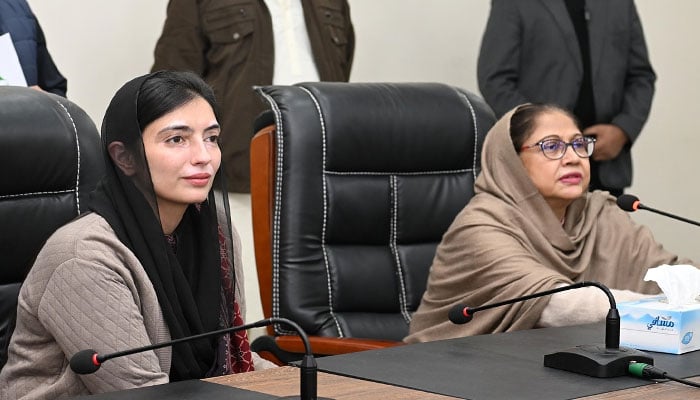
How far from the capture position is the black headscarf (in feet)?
6.63

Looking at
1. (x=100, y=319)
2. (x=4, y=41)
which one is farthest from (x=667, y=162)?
A: (x=100, y=319)

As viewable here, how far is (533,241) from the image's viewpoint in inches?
112

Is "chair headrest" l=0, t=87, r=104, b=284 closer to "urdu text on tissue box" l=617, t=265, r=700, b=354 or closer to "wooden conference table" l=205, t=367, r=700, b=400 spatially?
"wooden conference table" l=205, t=367, r=700, b=400

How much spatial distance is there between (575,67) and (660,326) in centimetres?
221

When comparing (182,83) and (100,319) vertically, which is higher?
(182,83)

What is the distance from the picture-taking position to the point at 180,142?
2148mm

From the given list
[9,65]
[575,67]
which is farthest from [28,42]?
[575,67]

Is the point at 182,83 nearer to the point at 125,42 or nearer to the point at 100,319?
the point at 100,319

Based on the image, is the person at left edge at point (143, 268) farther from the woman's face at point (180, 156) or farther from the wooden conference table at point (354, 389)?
the wooden conference table at point (354, 389)

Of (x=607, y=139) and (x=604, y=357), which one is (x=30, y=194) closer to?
(x=604, y=357)

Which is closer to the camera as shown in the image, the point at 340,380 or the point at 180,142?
the point at 340,380

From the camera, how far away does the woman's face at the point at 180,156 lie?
212 cm

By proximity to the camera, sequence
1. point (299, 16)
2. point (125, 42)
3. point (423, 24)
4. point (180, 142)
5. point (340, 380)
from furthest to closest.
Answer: point (423, 24) < point (125, 42) < point (299, 16) < point (180, 142) < point (340, 380)

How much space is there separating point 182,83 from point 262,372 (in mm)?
633
